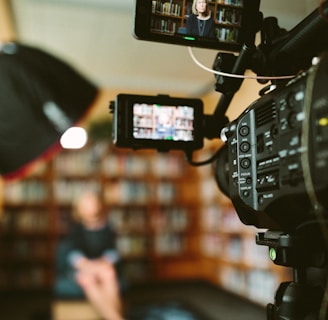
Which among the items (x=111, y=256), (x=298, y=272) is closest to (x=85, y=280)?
(x=111, y=256)

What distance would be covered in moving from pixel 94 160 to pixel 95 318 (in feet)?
6.86

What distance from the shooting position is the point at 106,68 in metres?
4.02

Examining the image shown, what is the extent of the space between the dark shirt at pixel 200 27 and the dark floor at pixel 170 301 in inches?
116

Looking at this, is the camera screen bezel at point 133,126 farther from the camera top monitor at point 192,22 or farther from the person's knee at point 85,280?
the person's knee at point 85,280

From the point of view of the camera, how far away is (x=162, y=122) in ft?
2.54

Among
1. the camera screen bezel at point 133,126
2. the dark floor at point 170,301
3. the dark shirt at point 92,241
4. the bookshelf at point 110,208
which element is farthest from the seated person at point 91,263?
the camera screen bezel at point 133,126

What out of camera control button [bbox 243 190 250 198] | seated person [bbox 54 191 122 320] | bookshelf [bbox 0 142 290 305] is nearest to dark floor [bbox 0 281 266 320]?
bookshelf [bbox 0 142 290 305]

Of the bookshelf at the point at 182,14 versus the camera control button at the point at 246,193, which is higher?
the bookshelf at the point at 182,14

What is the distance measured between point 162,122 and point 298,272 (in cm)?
36

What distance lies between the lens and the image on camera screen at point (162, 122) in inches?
29.7

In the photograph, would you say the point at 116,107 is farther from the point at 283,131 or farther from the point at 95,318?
the point at 95,318

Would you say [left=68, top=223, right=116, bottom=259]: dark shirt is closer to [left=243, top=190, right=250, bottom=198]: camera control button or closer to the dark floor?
the dark floor

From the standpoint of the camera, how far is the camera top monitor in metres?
0.65

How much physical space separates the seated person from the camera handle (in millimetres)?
2549
